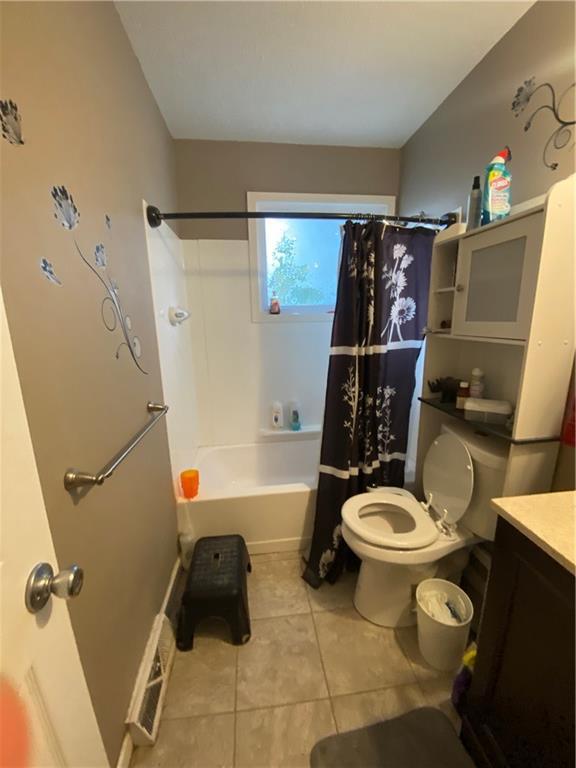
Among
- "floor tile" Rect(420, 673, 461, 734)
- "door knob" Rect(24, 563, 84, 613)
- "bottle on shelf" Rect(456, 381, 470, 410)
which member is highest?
"bottle on shelf" Rect(456, 381, 470, 410)

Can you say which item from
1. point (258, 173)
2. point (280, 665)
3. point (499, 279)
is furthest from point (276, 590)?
point (258, 173)

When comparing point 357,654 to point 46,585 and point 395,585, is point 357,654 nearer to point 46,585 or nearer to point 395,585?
point 395,585

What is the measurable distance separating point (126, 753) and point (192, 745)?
204mm

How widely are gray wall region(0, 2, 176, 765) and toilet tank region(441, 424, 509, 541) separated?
51.9 inches

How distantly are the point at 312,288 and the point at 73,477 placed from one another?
202cm

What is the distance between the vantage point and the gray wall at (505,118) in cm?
107

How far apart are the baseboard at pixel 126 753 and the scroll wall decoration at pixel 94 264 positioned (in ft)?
4.00

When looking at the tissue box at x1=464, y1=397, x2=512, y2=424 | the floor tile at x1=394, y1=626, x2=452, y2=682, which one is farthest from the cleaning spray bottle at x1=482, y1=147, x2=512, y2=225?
the floor tile at x1=394, y1=626, x2=452, y2=682

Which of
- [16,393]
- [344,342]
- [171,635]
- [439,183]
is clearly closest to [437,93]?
[439,183]

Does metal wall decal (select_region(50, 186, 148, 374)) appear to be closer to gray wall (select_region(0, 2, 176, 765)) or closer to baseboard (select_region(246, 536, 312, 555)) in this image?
gray wall (select_region(0, 2, 176, 765))

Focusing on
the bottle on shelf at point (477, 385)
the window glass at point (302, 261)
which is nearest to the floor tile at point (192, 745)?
the bottle on shelf at point (477, 385)

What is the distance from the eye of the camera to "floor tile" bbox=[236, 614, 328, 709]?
1.21 m

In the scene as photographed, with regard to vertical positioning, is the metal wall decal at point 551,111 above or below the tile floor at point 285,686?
above

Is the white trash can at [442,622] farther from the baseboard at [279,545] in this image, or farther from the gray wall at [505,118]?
the gray wall at [505,118]
